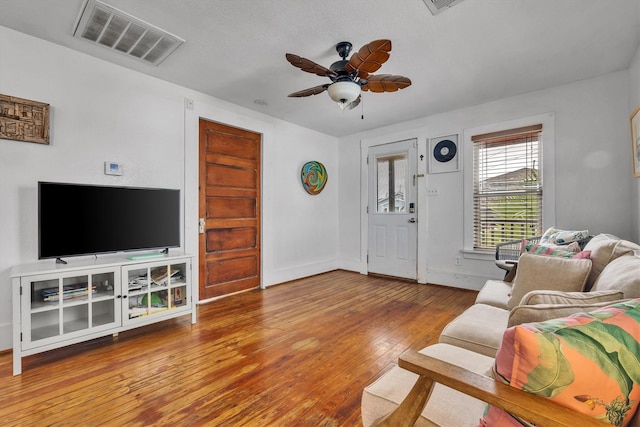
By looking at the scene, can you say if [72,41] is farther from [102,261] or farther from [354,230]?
[354,230]

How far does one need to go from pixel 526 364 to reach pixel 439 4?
217 centimetres

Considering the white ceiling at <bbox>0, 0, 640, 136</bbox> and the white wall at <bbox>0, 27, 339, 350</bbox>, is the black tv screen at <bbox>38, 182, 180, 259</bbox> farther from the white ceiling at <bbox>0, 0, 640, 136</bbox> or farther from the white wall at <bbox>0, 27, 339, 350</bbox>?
the white ceiling at <bbox>0, 0, 640, 136</bbox>

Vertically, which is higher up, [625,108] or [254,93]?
[254,93]

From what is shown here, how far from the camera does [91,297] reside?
2178mm

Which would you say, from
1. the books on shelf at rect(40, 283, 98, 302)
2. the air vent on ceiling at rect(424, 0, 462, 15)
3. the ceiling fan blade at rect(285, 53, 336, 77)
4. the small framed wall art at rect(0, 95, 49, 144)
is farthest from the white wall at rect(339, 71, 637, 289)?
the small framed wall art at rect(0, 95, 49, 144)

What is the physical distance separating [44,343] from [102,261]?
0.64 m

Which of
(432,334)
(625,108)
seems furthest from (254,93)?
(625,108)

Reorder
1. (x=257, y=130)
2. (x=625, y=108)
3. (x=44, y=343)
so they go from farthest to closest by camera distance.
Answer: (x=257, y=130), (x=625, y=108), (x=44, y=343)

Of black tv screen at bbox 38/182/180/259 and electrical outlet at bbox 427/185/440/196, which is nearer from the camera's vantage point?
black tv screen at bbox 38/182/180/259

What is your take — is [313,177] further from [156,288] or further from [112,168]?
[156,288]

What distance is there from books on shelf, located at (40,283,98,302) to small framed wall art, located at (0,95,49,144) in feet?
3.92

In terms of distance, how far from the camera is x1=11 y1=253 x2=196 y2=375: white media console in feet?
6.28

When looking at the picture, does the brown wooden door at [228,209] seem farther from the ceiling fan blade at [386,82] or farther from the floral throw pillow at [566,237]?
the floral throw pillow at [566,237]

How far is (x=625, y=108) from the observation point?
9.30 ft
